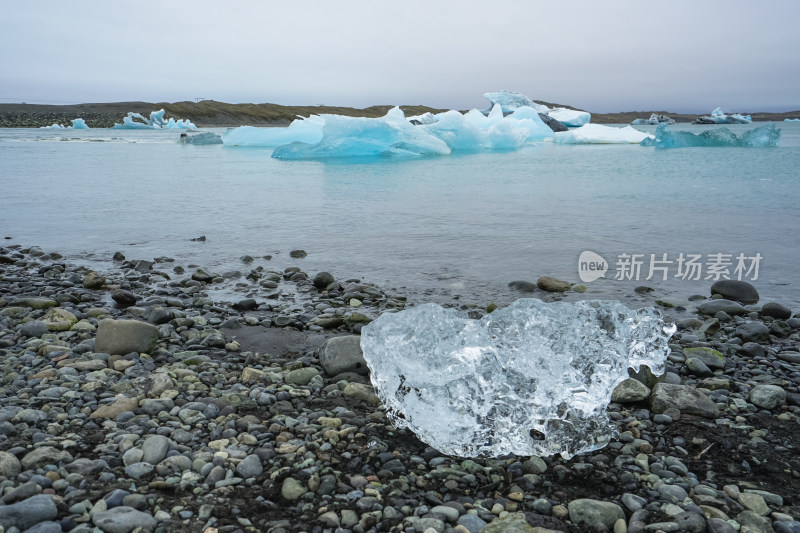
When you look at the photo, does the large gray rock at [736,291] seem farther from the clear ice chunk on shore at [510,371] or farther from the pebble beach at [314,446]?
the clear ice chunk on shore at [510,371]

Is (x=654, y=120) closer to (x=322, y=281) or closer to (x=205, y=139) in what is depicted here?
(x=205, y=139)

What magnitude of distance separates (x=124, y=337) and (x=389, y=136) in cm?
1974

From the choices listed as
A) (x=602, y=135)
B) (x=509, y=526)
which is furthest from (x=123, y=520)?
(x=602, y=135)

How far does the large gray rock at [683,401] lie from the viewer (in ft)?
9.36

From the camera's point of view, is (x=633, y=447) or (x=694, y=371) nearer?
(x=633, y=447)

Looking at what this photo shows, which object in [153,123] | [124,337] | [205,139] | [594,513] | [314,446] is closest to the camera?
[594,513]

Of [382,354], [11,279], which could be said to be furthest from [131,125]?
[382,354]

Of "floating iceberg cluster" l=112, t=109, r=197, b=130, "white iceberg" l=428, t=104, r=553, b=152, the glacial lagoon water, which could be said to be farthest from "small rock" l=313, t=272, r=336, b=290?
"floating iceberg cluster" l=112, t=109, r=197, b=130

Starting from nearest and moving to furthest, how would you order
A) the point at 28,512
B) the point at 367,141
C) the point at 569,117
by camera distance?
the point at 28,512, the point at 367,141, the point at 569,117

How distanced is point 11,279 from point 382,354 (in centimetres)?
459

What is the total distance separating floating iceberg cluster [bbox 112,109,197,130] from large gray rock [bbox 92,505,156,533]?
62.2 metres

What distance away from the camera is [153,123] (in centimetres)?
6384

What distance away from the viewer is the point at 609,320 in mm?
2893

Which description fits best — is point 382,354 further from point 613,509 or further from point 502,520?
point 613,509
